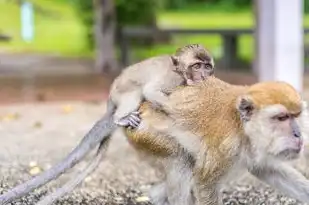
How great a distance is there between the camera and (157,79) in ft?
20.7

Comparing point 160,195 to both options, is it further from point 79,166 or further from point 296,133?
point 79,166

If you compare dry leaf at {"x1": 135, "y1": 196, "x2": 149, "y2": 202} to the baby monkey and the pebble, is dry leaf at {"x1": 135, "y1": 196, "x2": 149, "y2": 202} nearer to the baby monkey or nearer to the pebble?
the pebble

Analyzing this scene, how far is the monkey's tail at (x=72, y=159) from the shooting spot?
18.1 ft

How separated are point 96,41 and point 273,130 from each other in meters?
15.8

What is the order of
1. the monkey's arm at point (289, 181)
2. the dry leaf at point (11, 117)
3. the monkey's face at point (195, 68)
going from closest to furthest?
the monkey's arm at point (289, 181) → the monkey's face at point (195, 68) → the dry leaf at point (11, 117)

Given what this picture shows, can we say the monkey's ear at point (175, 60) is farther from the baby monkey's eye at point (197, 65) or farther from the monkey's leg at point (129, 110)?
the monkey's leg at point (129, 110)

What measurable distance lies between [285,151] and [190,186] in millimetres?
884

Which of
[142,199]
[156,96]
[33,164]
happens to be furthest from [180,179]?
[33,164]

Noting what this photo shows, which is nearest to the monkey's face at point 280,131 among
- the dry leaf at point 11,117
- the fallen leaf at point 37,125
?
the fallen leaf at point 37,125

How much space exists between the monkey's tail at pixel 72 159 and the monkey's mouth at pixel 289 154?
5.84 feet

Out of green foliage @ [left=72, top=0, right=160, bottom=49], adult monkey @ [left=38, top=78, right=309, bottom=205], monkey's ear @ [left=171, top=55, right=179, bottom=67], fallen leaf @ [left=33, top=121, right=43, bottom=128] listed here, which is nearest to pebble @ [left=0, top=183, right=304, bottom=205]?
adult monkey @ [left=38, top=78, right=309, bottom=205]

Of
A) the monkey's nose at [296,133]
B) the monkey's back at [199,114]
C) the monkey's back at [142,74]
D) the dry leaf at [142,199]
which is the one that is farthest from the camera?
the dry leaf at [142,199]

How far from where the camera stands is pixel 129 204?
691cm

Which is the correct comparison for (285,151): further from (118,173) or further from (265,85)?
(118,173)
